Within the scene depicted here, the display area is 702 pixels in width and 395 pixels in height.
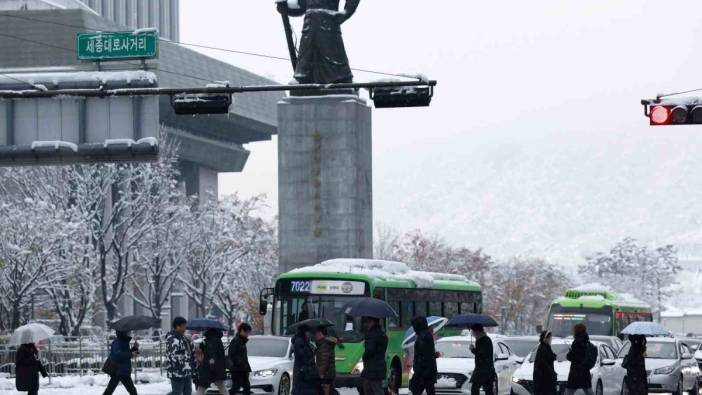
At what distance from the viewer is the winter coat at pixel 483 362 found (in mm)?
24062

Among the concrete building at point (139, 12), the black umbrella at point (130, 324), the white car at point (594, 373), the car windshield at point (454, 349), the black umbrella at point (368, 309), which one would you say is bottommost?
the white car at point (594, 373)

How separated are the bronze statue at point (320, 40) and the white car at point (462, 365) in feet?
99.3

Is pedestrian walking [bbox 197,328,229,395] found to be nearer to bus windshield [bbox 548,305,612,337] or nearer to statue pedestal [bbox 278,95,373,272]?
bus windshield [bbox 548,305,612,337]

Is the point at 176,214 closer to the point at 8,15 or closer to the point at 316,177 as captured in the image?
the point at 316,177

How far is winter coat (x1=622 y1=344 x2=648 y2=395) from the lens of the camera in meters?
25.7

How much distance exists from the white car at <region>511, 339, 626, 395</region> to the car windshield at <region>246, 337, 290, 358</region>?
522cm

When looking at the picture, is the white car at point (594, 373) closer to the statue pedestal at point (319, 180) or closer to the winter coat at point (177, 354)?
the winter coat at point (177, 354)

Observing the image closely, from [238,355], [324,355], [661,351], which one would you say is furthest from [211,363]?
[661,351]

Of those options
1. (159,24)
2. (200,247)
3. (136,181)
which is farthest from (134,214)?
(159,24)

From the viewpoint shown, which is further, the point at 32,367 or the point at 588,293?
the point at 588,293

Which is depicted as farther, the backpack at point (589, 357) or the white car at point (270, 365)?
the white car at point (270, 365)

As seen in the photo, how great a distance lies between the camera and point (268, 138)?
134375 millimetres

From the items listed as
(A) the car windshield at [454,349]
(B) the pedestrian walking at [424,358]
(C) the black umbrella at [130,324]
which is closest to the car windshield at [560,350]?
(A) the car windshield at [454,349]

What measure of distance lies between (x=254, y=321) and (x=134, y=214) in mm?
18102
